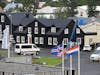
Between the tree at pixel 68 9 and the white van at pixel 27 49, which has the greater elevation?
the tree at pixel 68 9

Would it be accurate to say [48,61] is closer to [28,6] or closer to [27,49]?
[27,49]

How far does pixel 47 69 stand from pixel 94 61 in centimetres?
2089

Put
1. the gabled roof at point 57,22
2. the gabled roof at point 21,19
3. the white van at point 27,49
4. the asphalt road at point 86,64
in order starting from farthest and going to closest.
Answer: the gabled roof at point 21,19, the gabled roof at point 57,22, the white van at point 27,49, the asphalt road at point 86,64

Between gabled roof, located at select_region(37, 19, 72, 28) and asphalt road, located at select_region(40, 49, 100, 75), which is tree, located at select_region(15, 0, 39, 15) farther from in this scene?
asphalt road, located at select_region(40, 49, 100, 75)

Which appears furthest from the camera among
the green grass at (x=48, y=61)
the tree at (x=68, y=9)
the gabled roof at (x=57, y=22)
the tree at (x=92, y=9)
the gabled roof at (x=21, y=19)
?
the tree at (x=92, y=9)

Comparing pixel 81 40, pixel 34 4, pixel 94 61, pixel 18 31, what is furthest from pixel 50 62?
pixel 34 4

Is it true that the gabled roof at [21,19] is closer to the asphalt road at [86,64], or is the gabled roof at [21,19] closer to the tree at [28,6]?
the asphalt road at [86,64]

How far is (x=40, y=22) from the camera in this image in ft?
206

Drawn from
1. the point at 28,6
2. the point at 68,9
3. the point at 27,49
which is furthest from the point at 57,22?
the point at 68,9

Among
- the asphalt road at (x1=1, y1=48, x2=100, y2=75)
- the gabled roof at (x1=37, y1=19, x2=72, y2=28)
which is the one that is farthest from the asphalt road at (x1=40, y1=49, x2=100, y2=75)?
the gabled roof at (x1=37, y1=19, x2=72, y2=28)

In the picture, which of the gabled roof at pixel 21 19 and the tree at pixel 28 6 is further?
the tree at pixel 28 6

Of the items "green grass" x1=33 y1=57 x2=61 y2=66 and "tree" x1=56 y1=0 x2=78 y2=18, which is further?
"tree" x1=56 y1=0 x2=78 y2=18

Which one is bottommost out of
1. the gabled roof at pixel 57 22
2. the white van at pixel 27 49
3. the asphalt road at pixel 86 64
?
the asphalt road at pixel 86 64

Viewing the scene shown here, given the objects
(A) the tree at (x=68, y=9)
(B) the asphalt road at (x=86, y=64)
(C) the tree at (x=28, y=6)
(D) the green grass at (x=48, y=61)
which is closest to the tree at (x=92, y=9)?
(A) the tree at (x=68, y=9)
